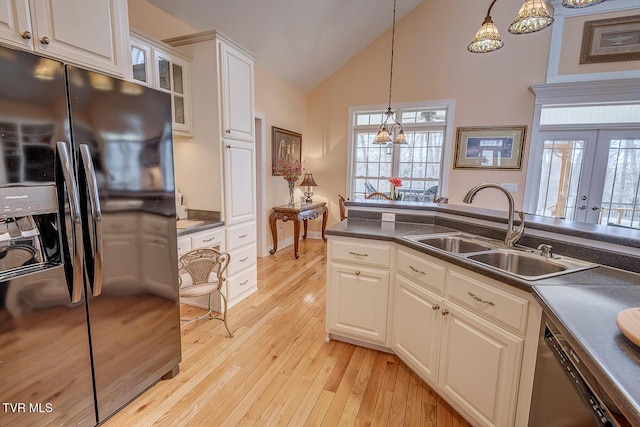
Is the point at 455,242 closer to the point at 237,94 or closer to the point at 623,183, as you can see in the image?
the point at 237,94

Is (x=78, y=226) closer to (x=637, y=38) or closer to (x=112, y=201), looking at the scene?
(x=112, y=201)

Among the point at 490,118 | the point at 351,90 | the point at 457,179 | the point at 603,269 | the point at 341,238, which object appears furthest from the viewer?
the point at 351,90

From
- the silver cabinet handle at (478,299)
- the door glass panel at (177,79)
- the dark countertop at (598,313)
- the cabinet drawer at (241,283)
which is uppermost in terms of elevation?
the door glass panel at (177,79)

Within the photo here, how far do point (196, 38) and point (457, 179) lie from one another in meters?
4.09

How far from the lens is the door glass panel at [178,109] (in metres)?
2.56

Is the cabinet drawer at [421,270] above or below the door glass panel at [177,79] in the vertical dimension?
below

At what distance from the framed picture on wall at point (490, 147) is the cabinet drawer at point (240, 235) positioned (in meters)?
3.48

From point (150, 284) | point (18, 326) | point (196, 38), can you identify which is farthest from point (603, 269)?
point (196, 38)

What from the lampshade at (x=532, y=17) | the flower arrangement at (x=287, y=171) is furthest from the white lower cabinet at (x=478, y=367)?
the flower arrangement at (x=287, y=171)

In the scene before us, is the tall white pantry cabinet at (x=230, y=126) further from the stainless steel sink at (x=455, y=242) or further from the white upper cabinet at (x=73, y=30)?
the stainless steel sink at (x=455, y=242)

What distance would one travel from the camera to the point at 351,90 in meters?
5.22

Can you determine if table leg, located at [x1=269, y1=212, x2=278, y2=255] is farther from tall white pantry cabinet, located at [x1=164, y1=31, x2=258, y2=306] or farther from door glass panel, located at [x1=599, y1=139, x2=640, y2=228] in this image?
door glass panel, located at [x1=599, y1=139, x2=640, y2=228]

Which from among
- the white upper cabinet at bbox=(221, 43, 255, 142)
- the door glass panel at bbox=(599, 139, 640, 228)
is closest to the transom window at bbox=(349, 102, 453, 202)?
the door glass panel at bbox=(599, 139, 640, 228)

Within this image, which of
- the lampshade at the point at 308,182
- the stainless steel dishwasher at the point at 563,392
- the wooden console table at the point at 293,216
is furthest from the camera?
the lampshade at the point at 308,182
